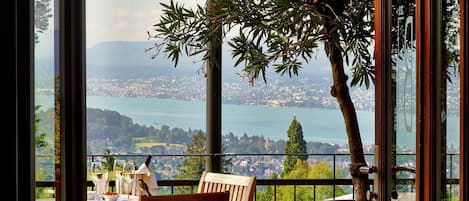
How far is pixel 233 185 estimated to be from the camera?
3.76m

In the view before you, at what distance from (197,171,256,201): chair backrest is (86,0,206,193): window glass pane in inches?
32.3

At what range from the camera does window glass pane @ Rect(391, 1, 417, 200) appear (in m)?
2.12

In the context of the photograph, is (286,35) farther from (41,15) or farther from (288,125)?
(41,15)

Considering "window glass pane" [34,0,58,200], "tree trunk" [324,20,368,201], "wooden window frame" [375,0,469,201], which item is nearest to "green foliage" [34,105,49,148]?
"window glass pane" [34,0,58,200]

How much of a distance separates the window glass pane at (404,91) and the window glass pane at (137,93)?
2.49 meters

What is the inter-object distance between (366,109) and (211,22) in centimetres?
142

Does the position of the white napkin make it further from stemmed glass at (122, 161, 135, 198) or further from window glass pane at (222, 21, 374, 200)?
window glass pane at (222, 21, 374, 200)

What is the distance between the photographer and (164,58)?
465cm

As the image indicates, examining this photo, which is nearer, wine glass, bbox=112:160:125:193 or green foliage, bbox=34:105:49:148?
green foliage, bbox=34:105:49:148

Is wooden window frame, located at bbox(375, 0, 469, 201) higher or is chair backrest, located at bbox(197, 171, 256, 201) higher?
wooden window frame, located at bbox(375, 0, 469, 201)

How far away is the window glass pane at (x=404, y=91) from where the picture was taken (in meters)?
2.12

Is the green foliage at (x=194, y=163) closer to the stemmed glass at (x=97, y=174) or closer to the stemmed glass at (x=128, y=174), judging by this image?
the stemmed glass at (x=128, y=174)
